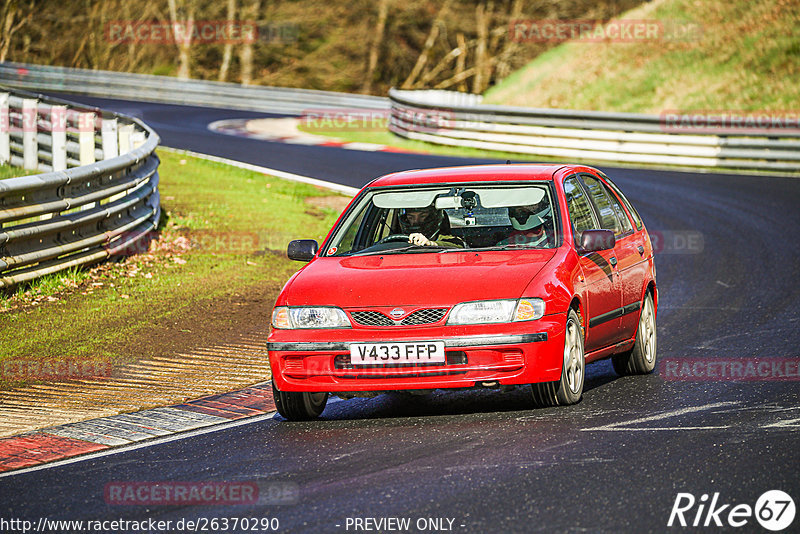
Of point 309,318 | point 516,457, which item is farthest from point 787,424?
point 309,318

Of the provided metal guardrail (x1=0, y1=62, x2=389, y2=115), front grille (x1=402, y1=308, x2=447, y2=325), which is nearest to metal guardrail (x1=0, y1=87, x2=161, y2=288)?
front grille (x1=402, y1=308, x2=447, y2=325)

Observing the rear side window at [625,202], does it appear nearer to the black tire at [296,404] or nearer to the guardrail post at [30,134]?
the black tire at [296,404]

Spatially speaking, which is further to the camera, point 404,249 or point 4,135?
point 4,135

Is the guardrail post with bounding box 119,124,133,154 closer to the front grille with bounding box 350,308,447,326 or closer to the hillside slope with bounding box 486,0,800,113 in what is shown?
the front grille with bounding box 350,308,447,326

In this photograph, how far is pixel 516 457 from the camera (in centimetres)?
638

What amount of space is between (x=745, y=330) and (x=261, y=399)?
448 centimetres

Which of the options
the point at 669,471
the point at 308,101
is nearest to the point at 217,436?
the point at 669,471

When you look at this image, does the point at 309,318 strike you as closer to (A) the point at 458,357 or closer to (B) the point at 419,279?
(B) the point at 419,279

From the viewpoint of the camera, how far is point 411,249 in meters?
8.25

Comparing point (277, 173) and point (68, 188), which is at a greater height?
point (68, 188)

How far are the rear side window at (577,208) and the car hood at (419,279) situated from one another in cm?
51

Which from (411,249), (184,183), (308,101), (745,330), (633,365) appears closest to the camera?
(411,249)

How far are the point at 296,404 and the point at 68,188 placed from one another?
18.8ft

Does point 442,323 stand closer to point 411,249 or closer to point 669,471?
point 411,249
